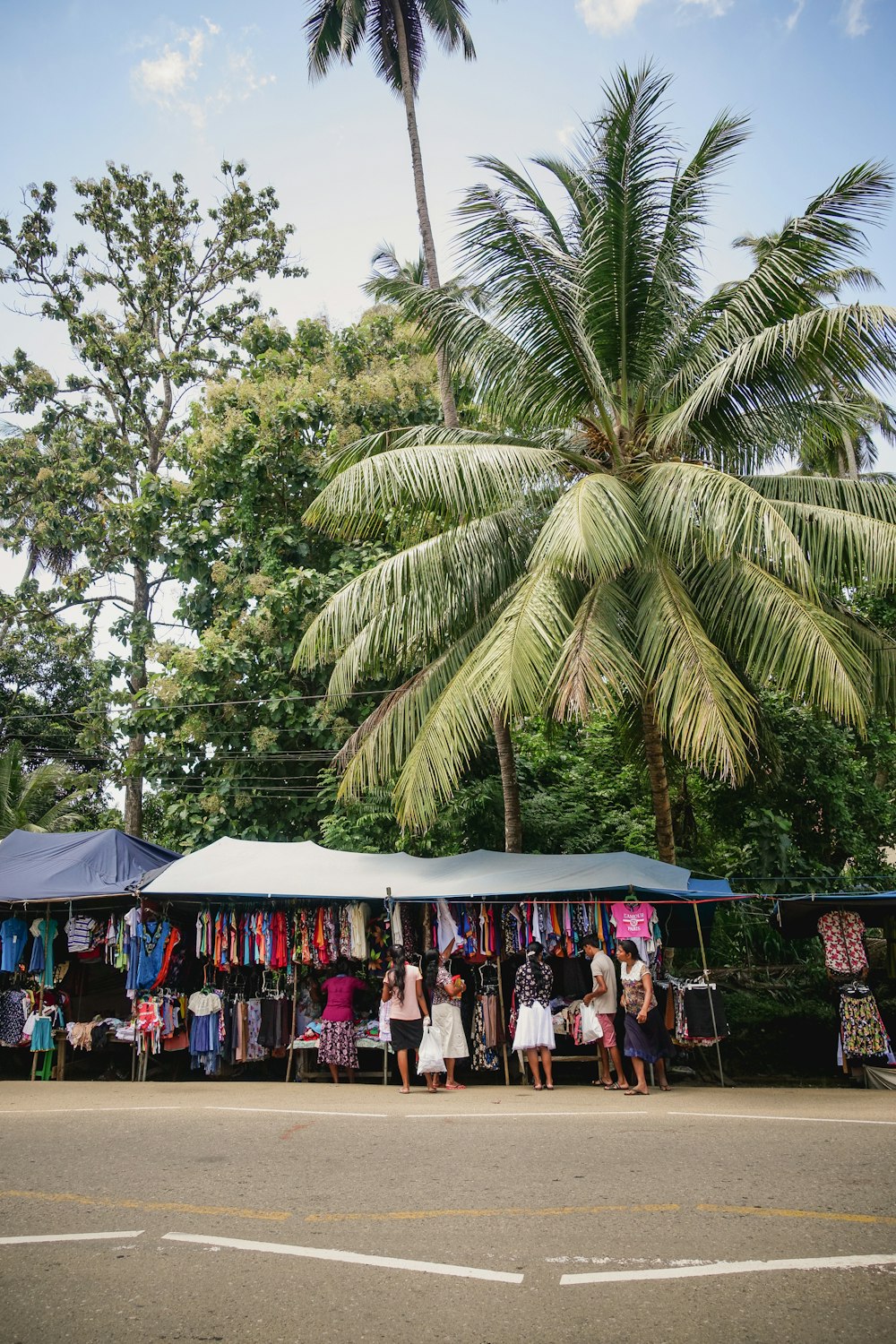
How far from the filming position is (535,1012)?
11.3 metres

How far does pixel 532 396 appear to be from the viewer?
1295cm

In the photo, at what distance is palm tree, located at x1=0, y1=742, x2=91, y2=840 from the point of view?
2333cm

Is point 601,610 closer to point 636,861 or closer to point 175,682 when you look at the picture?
point 636,861

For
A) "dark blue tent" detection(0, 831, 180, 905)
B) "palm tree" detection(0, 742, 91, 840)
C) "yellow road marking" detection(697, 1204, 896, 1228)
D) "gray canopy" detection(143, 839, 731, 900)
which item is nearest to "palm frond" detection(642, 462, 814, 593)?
"gray canopy" detection(143, 839, 731, 900)

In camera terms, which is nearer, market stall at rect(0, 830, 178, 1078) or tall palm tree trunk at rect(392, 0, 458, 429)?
market stall at rect(0, 830, 178, 1078)

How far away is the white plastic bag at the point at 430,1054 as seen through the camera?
37.0ft

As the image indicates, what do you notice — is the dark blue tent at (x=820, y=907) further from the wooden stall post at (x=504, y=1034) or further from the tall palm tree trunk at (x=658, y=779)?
the wooden stall post at (x=504, y=1034)

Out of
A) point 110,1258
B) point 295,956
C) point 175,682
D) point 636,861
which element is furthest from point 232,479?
point 110,1258

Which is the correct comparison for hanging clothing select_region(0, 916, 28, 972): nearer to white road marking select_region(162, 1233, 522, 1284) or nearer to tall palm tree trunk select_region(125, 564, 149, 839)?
tall palm tree trunk select_region(125, 564, 149, 839)

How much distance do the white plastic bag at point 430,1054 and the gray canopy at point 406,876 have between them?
1470mm

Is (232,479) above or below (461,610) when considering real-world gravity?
above

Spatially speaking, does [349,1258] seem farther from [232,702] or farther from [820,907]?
[232,702]

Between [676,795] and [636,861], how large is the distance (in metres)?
5.63

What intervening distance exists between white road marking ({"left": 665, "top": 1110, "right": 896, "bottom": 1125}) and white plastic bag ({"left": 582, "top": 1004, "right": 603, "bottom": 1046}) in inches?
86.6
